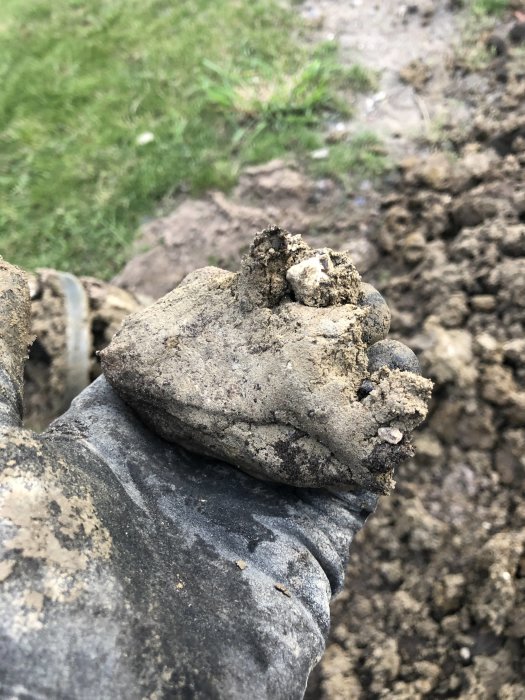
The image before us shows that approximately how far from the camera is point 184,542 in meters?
1.41

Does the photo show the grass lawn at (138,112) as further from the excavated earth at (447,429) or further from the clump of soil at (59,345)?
the clump of soil at (59,345)

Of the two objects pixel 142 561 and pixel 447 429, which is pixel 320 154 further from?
pixel 142 561

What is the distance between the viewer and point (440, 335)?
2.58m

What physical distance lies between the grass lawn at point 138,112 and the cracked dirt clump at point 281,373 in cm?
216

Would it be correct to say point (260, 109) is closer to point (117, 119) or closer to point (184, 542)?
point (117, 119)

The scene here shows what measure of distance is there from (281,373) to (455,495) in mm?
1407

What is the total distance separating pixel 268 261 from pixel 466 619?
5.30ft

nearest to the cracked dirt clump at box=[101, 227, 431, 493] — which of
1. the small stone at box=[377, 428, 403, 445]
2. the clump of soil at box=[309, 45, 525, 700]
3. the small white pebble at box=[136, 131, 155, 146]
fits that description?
the small stone at box=[377, 428, 403, 445]

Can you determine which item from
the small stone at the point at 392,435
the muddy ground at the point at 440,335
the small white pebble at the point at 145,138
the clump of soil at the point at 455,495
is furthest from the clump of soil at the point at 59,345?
the small white pebble at the point at 145,138

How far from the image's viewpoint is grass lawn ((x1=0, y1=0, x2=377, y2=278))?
3725 mm

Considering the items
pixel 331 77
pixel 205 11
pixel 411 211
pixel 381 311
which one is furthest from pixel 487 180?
pixel 205 11

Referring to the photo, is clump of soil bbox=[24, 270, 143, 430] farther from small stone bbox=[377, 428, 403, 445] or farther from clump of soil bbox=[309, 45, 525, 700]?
small stone bbox=[377, 428, 403, 445]

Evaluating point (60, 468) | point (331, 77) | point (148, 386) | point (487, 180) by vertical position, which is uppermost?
point (331, 77)

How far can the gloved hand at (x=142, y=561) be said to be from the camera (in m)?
1.06
